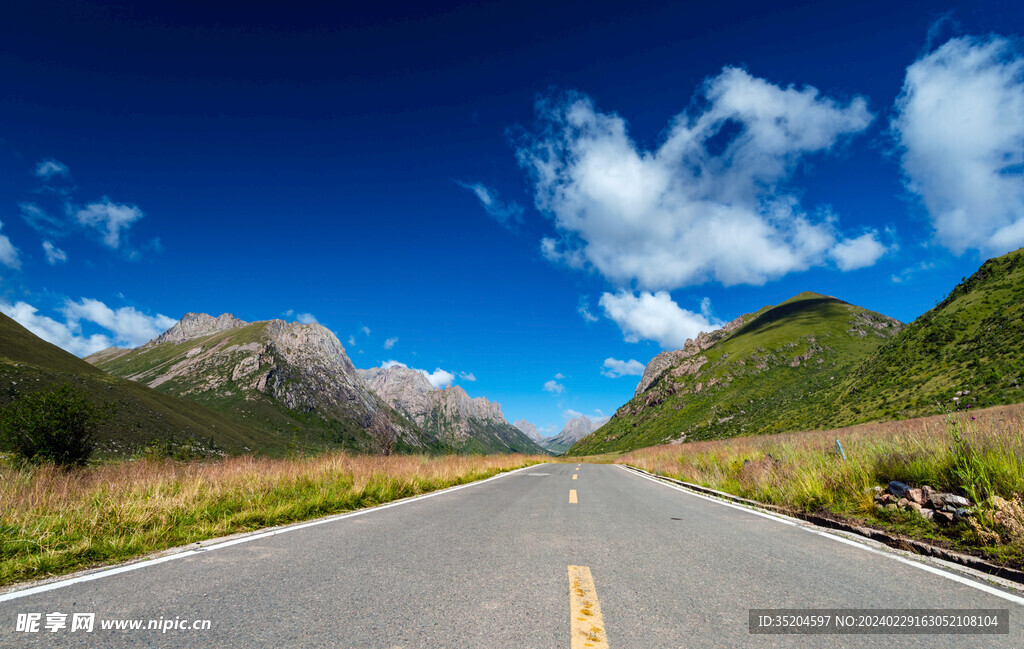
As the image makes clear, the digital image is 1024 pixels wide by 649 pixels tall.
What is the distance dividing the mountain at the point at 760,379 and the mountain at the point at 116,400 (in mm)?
100310

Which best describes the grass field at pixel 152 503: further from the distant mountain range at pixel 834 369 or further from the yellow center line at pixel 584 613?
the distant mountain range at pixel 834 369

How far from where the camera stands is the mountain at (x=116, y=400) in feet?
223

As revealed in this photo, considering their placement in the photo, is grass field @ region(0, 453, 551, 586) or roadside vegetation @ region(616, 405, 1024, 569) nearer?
grass field @ region(0, 453, 551, 586)

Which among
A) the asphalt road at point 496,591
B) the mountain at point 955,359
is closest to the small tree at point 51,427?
the asphalt road at point 496,591

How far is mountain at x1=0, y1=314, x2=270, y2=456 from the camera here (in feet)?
223

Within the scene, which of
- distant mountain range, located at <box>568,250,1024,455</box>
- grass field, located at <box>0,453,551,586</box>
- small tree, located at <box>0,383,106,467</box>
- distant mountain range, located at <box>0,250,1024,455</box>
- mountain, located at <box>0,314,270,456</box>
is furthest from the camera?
mountain, located at <box>0,314,270,456</box>

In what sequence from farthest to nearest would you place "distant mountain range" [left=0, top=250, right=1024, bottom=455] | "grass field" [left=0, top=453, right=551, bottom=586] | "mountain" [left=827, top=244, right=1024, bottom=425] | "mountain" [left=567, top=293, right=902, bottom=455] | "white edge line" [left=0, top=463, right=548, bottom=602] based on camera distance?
"mountain" [left=567, top=293, right=902, bottom=455] < "distant mountain range" [left=0, top=250, right=1024, bottom=455] < "mountain" [left=827, top=244, right=1024, bottom=425] < "grass field" [left=0, top=453, right=551, bottom=586] < "white edge line" [left=0, top=463, right=548, bottom=602]

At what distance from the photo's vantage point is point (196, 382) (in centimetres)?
19450

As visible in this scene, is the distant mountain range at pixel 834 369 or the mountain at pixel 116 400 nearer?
the distant mountain range at pixel 834 369

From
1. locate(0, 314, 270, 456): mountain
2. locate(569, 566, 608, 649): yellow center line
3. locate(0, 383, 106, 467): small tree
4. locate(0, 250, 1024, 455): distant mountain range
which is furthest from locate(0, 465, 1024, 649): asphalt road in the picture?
locate(0, 314, 270, 456): mountain

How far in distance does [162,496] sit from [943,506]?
11.9 metres

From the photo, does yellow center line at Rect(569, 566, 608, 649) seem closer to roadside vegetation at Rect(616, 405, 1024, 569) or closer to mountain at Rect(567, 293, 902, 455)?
roadside vegetation at Rect(616, 405, 1024, 569)

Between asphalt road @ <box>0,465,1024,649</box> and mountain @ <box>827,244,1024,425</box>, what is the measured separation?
3479 cm

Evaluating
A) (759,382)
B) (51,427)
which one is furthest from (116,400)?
(759,382)
